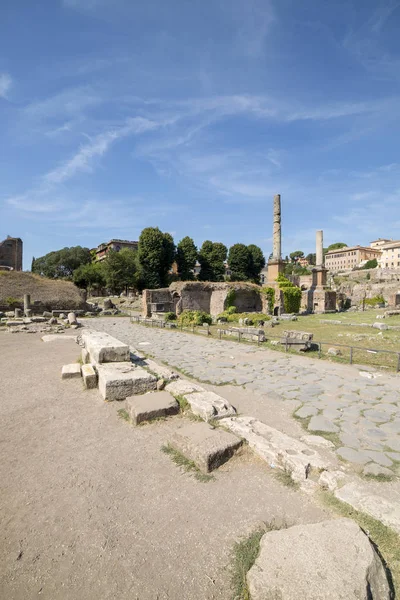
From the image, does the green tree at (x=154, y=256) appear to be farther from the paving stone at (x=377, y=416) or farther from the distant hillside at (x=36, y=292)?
the paving stone at (x=377, y=416)

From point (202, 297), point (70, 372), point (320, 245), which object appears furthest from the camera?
point (320, 245)

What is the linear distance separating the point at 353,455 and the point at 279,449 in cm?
93

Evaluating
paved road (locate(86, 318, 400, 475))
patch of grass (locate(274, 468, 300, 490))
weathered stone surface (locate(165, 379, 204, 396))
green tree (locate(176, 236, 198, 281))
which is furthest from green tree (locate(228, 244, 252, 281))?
patch of grass (locate(274, 468, 300, 490))

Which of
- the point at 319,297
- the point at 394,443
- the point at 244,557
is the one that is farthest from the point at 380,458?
the point at 319,297

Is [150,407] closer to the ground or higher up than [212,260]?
closer to the ground

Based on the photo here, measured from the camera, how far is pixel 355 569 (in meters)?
1.94

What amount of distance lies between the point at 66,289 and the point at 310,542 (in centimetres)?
3105

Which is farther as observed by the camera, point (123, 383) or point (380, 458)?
point (123, 383)

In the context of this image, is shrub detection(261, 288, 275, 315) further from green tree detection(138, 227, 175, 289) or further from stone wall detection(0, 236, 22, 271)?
stone wall detection(0, 236, 22, 271)

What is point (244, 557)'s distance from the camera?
2225 millimetres

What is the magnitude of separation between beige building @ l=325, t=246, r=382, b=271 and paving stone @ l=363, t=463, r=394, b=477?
101974mm

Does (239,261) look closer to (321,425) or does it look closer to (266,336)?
(266,336)

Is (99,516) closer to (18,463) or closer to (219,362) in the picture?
(18,463)

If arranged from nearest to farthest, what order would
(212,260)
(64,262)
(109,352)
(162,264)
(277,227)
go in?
(109,352), (277,227), (162,264), (212,260), (64,262)
